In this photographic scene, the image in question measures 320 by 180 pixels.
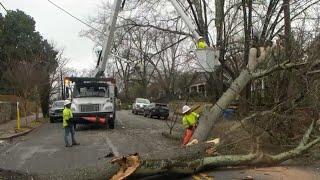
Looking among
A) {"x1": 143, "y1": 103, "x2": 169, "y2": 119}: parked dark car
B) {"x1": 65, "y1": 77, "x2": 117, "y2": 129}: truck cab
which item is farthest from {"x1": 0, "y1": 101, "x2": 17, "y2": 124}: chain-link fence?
{"x1": 143, "y1": 103, "x2": 169, "y2": 119}: parked dark car

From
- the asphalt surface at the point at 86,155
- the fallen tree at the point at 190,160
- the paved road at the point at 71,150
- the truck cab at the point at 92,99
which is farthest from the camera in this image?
the truck cab at the point at 92,99

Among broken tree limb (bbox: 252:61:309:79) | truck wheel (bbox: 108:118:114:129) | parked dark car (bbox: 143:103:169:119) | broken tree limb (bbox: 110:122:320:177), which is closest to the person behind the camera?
broken tree limb (bbox: 110:122:320:177)

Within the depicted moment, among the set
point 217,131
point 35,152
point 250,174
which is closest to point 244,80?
point 217,131

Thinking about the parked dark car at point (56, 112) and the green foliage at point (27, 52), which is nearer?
the parked dark car at point (56, 112)

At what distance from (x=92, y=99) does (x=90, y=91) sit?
2.93 ft

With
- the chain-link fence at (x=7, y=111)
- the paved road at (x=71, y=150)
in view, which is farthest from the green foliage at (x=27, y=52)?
the paved road at (x=71, y=150)

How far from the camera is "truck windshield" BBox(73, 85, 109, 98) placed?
29250 millimetres

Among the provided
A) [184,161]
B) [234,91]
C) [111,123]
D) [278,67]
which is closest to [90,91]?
[111,123]

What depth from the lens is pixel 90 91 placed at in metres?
29.4

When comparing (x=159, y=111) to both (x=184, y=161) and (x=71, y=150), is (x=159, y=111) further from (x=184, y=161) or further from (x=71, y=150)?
(x=184, y=161)

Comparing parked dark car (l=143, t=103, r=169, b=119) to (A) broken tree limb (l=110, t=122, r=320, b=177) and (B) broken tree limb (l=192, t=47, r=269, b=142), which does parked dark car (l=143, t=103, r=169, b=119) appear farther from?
(A) broken tree limb (l=110, t=122, r=320, b=177)

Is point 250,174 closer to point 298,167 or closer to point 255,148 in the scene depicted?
point 255,148

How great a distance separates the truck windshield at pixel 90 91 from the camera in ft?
96.0

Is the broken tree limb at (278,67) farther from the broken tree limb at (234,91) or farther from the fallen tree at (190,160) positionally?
the fallen tree at (190,160)
